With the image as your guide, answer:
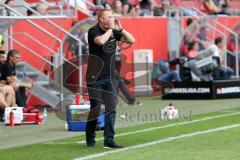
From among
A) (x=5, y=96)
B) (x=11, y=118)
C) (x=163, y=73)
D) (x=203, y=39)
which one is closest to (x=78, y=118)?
(x=11, y=118)

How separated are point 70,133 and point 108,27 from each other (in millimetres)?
3075

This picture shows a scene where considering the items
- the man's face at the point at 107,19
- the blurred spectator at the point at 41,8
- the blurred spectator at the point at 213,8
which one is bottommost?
the man's face at the point at 107,19

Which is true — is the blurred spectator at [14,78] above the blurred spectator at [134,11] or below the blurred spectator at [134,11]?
below

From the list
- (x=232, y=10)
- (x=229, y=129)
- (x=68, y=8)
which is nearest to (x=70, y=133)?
(x=229, y=129)

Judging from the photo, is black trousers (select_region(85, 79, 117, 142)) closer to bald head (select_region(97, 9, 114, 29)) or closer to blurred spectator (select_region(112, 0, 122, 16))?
bald head (select_region(97, 9, 114, 29))

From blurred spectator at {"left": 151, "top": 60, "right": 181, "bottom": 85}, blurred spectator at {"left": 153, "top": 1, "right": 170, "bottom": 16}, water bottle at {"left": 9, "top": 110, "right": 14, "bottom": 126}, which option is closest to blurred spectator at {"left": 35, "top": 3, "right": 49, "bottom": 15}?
blurred spectator at {"left": 151, "top": 60, "right": 181, "bottom": 85}

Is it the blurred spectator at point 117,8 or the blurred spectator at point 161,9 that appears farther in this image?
the blurred spectator at point 161,9

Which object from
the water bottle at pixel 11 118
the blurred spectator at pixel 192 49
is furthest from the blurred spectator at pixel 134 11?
the water bottle at pixel 11 118

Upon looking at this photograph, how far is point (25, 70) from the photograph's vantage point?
2081 centimetres

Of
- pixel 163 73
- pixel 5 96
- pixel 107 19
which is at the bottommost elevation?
pixel 5 96

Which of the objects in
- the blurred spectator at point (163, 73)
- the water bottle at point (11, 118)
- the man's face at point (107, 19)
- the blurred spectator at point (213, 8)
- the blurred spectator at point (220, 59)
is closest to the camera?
the man's face at point (107, 19)

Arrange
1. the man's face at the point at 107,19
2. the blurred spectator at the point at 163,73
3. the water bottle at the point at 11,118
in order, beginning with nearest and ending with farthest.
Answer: the man's face at the point at 107,19
the water bottle at the point at 11,118
the blurred spectator at the point at 163,73

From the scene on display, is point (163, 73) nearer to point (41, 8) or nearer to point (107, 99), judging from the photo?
point (41, 8)

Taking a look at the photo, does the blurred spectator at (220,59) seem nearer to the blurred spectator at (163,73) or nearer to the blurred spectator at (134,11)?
the blurred spectator at (163,73)
